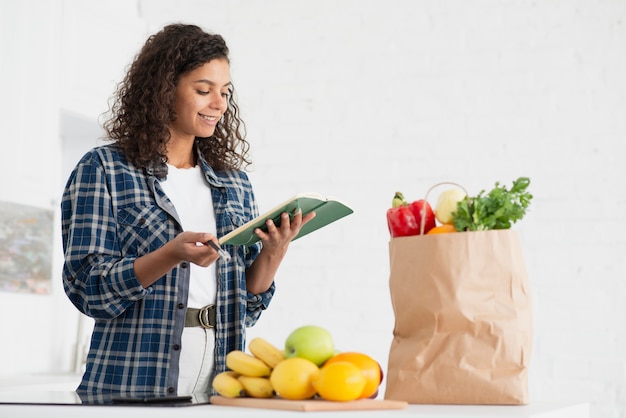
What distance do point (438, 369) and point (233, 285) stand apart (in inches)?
26.8

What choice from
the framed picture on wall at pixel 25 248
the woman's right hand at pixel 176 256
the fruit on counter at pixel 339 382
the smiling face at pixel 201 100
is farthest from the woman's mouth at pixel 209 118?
the framed picture on wall at pixel 25 248

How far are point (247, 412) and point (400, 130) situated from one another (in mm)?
2347

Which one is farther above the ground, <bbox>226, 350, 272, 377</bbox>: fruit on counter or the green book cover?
the green book cover

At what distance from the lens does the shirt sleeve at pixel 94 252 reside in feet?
5.38

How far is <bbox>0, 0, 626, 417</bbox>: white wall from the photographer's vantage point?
2.99m

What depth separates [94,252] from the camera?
1.68 meters

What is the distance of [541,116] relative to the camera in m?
3.13

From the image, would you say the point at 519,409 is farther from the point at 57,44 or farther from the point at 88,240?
the point at 57,44

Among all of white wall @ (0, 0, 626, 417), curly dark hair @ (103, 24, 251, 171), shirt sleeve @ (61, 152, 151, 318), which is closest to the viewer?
shirt sleeve @ (61, 152, 151, 318)

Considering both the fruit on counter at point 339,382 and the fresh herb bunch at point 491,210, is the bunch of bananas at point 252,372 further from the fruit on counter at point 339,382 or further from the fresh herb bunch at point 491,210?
the fresh herb bunch at point 491,210

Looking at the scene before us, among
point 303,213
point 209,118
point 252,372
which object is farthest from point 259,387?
point 209,118

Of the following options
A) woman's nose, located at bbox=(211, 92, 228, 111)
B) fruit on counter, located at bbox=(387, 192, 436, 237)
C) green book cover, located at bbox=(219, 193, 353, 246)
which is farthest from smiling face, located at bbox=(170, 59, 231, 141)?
fruit on counter, located at bbox=(387, 192, 436, 237)

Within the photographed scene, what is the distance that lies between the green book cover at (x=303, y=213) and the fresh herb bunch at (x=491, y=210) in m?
0.29

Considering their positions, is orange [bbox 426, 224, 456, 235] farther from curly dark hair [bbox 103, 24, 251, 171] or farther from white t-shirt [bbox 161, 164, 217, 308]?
curly dark hair [bbox 103, 24, 251, 171]
